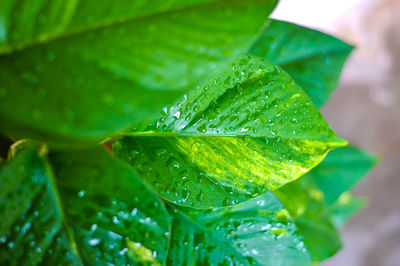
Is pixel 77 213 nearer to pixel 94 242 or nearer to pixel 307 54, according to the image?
pixel 94 242

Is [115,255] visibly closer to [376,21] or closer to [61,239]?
[61,239]

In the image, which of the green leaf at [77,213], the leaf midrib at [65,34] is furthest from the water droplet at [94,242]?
the leaf midrib at [65,34]

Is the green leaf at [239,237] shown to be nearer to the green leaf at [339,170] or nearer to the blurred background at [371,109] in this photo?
the green leaf at [339,170]

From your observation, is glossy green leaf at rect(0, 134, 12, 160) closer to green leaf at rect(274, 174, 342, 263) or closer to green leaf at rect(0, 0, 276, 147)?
green leaf at rect(0, 0, 276, 147)

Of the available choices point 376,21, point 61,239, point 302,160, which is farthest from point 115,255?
point 376,21

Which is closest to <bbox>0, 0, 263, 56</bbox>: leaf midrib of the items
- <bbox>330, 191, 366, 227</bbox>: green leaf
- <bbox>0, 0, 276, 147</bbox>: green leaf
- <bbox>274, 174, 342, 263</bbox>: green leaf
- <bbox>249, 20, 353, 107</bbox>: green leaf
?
<bbox>0, 0, 276, 147</bbox>: green leaf

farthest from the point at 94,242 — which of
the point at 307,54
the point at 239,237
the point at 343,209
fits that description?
the point at 343,209
